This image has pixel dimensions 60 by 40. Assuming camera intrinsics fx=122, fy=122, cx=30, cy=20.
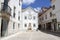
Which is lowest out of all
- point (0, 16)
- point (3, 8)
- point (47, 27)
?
point (47, 27)

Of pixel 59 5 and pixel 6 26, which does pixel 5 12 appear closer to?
pixel 6 26

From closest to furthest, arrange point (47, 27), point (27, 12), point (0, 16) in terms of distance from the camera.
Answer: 1. point (0, 16)
2. point (47, 27)
3. point (27, 12)

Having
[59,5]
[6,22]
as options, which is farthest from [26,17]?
[59,5]

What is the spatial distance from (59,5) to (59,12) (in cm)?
28

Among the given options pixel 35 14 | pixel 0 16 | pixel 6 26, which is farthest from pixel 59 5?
pixel 35 14

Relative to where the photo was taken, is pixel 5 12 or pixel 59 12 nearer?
pixel 59 12

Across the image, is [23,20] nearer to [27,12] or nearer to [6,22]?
[27,12]

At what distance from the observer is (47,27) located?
44000 millimetres

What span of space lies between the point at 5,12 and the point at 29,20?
99.1 feet

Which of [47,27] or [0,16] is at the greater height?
[0,16]

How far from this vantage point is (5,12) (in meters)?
16.5

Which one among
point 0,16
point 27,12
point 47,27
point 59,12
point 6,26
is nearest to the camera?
point 59,12

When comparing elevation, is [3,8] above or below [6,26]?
above

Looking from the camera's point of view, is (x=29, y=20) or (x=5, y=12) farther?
(x=29, y=20)
